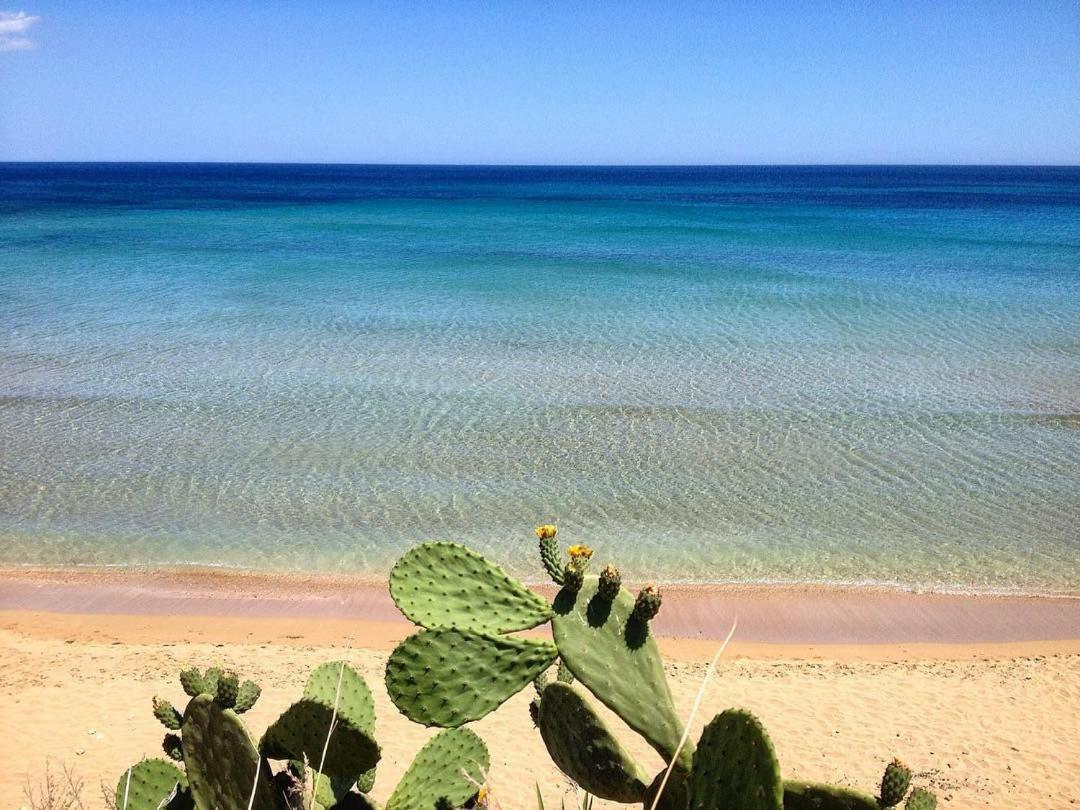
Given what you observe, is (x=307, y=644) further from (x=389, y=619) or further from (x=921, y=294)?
(x=921, y=294)

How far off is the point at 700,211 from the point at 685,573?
58546 millimetres

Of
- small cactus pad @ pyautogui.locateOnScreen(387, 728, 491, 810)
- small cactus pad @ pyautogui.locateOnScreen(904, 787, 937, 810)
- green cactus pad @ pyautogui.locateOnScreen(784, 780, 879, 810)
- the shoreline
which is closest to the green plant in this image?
green cactus pad @ pyautogui.locateOnScreen(784, 780, 879, 810)

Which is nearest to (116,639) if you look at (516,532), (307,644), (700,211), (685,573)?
(307,644)

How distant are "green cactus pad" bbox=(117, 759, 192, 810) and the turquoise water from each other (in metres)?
6.77

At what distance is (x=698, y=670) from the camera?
7934 mm

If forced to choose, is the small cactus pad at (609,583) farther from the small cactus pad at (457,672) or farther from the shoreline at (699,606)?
the shoreline at (699,606)

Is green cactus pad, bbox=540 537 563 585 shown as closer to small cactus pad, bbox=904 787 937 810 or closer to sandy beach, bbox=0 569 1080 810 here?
small cactus pad, bbox=904 787 937 810

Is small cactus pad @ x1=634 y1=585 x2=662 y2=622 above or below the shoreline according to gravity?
above

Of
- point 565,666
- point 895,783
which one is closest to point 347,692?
point 565,666

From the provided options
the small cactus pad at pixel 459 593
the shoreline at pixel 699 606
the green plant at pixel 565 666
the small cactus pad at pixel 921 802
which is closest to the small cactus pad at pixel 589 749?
the green plant at pixel 565 666

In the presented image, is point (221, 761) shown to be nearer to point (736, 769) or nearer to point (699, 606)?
point (736, 769)

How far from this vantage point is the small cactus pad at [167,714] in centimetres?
336

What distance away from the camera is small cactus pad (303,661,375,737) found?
317 centimetres

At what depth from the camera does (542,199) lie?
266 ft
